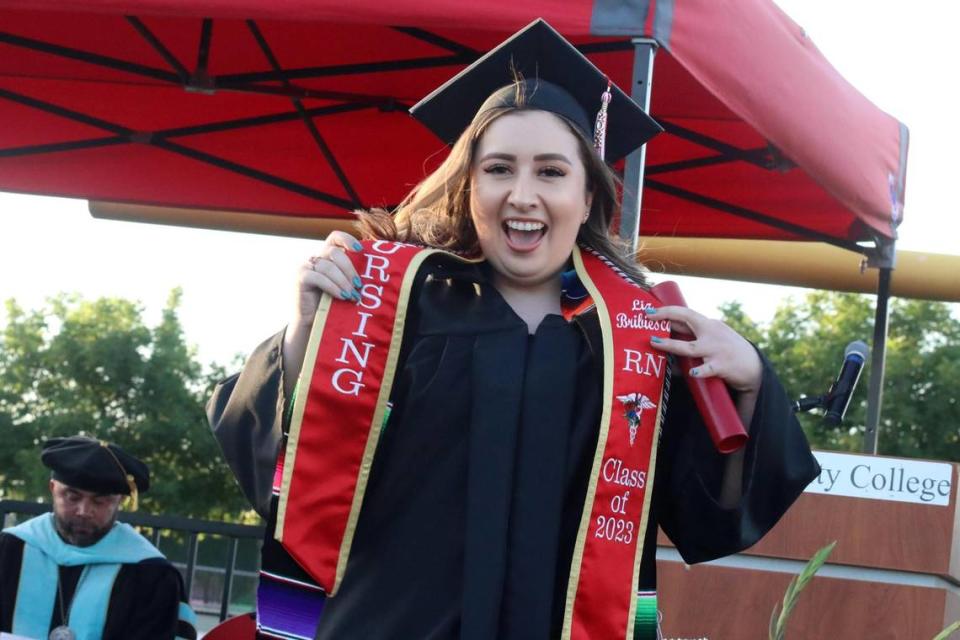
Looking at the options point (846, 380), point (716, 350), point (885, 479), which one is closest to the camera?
point (716, 350)

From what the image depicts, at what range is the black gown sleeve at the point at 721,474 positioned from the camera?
93.3 inches

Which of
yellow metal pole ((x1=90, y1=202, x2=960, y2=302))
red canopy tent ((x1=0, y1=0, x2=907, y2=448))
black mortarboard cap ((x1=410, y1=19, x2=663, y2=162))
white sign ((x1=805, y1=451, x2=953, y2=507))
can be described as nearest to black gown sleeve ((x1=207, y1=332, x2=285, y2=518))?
black mortarboard cap ((x1=410, y1=19, x2=663, y2=162))

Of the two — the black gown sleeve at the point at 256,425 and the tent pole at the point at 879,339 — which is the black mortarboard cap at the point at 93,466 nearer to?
the tent pole at the point at 879,339

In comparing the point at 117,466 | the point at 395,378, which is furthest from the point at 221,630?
the point at 395,378

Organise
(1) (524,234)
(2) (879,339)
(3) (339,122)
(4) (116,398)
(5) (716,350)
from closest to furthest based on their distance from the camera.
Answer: (5) (716,350) → (1) (524,234) → (2) (879,339) → (3) (339,122) → (4) (116,398)

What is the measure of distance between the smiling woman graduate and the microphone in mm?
1095

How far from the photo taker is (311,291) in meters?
2.34

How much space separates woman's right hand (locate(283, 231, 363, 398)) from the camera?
232 cm

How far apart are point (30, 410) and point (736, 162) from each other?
23.2m

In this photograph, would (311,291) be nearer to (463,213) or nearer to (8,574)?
(463,213)

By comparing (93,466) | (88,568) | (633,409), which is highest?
(633,409)

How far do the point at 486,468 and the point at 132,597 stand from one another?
4.25 metres

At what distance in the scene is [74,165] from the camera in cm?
672

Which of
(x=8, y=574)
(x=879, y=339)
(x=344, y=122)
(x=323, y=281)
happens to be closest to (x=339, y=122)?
(x=344, y=122)
